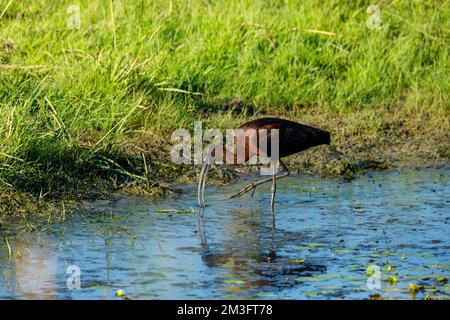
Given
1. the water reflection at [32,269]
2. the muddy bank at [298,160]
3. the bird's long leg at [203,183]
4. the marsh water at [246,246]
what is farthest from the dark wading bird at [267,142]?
the water reflection at [32,269]

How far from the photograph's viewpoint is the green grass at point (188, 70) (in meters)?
8.02

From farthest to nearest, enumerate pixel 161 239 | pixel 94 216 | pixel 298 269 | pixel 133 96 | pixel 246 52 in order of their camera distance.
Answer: pixel 246 52, pixel 133 96, pixel 94 216, pixel 161 239, pixel 298 269

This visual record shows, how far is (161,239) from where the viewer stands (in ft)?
22.1

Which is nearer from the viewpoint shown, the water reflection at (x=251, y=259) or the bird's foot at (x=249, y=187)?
the water reflection at (x=251, y=259)

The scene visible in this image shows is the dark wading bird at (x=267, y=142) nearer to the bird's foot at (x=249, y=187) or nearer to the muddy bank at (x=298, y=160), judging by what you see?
the bird's foot at (x=249, y=187)

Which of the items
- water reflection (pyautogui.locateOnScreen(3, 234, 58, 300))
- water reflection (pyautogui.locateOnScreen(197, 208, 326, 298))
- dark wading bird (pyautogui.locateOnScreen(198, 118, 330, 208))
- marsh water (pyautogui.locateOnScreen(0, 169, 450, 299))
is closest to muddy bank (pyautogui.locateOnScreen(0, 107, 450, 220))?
marsh water (pyautogui.locateOnScreen(0, 169, 450, 299))

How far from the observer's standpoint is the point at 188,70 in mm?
9523

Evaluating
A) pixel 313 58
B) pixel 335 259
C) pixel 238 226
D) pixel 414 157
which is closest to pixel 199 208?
pixel 238 226

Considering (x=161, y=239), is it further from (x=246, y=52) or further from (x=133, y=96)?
(x=246, y=52)

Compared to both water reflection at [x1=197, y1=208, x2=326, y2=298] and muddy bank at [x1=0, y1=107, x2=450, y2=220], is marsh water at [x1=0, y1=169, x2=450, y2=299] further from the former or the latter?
muddy bank at [x1=0, y1=107, x2=450, y2=220]

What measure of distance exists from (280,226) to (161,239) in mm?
840

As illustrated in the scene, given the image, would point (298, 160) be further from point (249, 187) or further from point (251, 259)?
point (251, 259)

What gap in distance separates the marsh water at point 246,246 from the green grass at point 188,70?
63cm

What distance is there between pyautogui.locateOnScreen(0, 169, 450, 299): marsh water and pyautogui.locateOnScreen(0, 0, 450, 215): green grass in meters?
0.63
